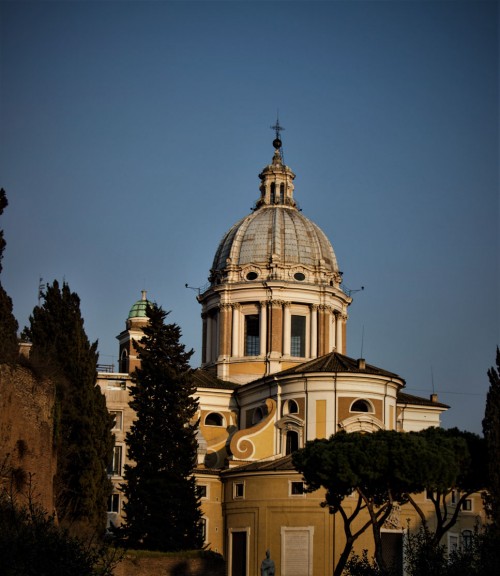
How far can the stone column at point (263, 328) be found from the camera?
71.2m

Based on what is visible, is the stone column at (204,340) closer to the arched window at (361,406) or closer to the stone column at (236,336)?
the stone column at (236,336)

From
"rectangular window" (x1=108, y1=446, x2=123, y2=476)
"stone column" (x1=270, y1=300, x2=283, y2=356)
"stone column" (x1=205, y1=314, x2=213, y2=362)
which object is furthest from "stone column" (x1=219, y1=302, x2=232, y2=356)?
"rectangular window" (x1=108, y1=446, x2=123, y2=476)

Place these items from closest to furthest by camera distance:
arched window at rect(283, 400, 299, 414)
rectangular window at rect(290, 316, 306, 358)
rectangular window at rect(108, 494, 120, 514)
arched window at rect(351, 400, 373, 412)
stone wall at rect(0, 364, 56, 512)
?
stone wall at rect(0, 364, 56, 512) → arched window at rect(351, 400, 373, 412) → rectangular window at rect(108, 494, 120, 514) → arched window at rect(283, 400, 299, 414) → rectangular window at rect(290, 316, 306, 358)

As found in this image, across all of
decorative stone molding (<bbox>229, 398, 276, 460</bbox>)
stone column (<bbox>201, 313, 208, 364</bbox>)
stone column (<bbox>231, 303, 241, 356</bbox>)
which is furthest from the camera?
stone column (<bbox>201, 313, 208, 364</bbox>)

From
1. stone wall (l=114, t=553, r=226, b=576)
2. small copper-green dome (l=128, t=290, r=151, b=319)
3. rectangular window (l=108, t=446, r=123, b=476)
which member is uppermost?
small copper-green dome (l=128, t=290, r=151, b=319)

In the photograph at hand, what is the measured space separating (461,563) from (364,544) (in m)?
22.8

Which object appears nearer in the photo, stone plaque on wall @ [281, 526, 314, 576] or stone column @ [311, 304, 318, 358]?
stone plaque on wall @ [281, 526, 314, 576]

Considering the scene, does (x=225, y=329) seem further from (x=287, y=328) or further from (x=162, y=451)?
(x=162, y=451)

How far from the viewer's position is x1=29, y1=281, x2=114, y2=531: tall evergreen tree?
150 ft

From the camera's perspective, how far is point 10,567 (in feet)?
70.7

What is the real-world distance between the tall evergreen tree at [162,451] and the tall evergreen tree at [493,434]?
13.7 meters

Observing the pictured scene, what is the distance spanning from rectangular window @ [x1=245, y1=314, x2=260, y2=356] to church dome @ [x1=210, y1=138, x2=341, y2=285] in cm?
265

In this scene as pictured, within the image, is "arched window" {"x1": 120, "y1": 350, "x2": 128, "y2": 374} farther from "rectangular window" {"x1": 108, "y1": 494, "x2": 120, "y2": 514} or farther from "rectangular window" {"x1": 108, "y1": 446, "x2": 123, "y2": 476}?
"rectangular window" {"x1": 108, "y1": 494, "x2": 120, "y2": 514}

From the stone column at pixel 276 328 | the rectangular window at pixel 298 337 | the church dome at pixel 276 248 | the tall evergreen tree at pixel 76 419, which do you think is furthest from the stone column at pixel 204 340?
the tall evergreen tree at pixel 76 419
